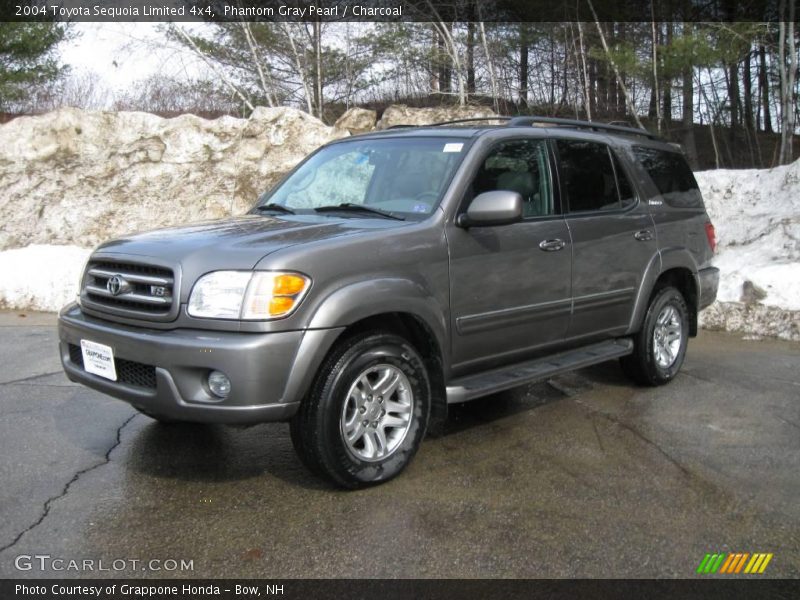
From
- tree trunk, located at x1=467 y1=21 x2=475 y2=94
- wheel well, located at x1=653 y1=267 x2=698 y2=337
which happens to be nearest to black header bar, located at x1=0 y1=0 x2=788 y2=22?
tree trunk, located at x1=467 y1=21 x2=475 y2=94

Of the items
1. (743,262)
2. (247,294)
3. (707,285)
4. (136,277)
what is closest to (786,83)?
(743,262)

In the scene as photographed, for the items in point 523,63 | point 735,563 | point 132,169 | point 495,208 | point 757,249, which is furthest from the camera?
point 523,63

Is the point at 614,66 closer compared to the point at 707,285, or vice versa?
the point at 707,285

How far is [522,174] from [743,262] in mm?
5664

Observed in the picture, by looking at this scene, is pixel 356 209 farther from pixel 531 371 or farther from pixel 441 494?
pixel 441 494

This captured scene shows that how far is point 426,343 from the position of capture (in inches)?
161

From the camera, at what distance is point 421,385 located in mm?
3971

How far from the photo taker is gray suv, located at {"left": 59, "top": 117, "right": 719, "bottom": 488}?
343 centimetres

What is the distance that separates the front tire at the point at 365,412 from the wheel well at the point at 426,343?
0.11 m

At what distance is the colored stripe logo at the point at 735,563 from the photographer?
9.98 feet

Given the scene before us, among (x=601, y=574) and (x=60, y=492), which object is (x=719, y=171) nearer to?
(x=601, y=574)

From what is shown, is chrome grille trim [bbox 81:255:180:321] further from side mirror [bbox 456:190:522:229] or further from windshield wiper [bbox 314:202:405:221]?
side mirror [bbox 456:190:522:229]

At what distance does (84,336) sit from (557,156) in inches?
121

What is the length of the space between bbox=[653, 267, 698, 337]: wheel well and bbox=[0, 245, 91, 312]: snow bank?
6879mm
